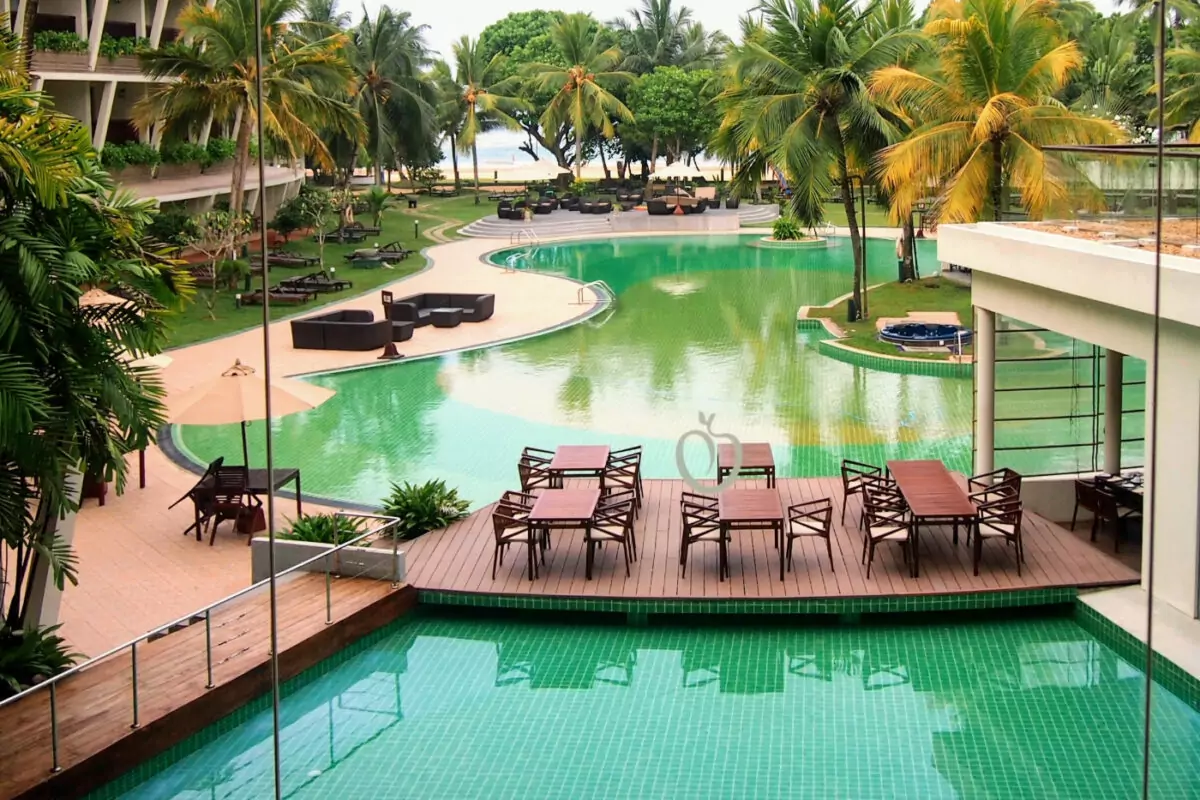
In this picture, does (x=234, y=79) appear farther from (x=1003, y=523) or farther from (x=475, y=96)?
(x=475, y=96)

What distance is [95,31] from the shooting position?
35.2 m

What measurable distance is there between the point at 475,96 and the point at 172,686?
60.8 m

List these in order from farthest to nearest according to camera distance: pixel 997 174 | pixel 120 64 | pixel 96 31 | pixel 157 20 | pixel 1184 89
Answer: pixel 157 20 < pixel 120 64 < pixel 96 31 < pixel 1184 89 < pixel 997 174

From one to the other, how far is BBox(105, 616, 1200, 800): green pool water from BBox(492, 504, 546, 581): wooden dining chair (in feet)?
2.01

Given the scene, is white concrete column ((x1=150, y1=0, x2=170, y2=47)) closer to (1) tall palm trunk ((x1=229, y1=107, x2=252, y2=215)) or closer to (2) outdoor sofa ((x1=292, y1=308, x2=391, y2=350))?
(1) tall palm trunk ((x1=229, y1=107, x2=252, y2=215))

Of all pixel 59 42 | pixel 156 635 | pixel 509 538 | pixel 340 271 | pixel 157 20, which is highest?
pixel 157 20

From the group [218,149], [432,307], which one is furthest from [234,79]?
[218,149]

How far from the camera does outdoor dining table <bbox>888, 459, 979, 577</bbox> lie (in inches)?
514

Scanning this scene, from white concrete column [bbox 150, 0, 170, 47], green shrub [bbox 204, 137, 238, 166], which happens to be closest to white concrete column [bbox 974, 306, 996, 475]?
white concrete column [bbox 150, 0, 170, 47]

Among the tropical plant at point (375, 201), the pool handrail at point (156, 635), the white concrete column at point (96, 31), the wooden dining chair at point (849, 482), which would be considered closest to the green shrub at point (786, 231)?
the tropical plant at point (375, 201)

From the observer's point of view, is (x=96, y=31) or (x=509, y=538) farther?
(x=96, y=31)

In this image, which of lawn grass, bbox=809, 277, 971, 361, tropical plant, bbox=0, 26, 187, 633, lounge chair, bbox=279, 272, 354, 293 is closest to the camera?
tropical plant, bbox=0, 26, 187, 633

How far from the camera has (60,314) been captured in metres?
9.29

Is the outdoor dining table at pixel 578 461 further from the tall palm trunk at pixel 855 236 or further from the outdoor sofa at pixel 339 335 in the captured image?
the tall palm trunk at pixel 855 236
